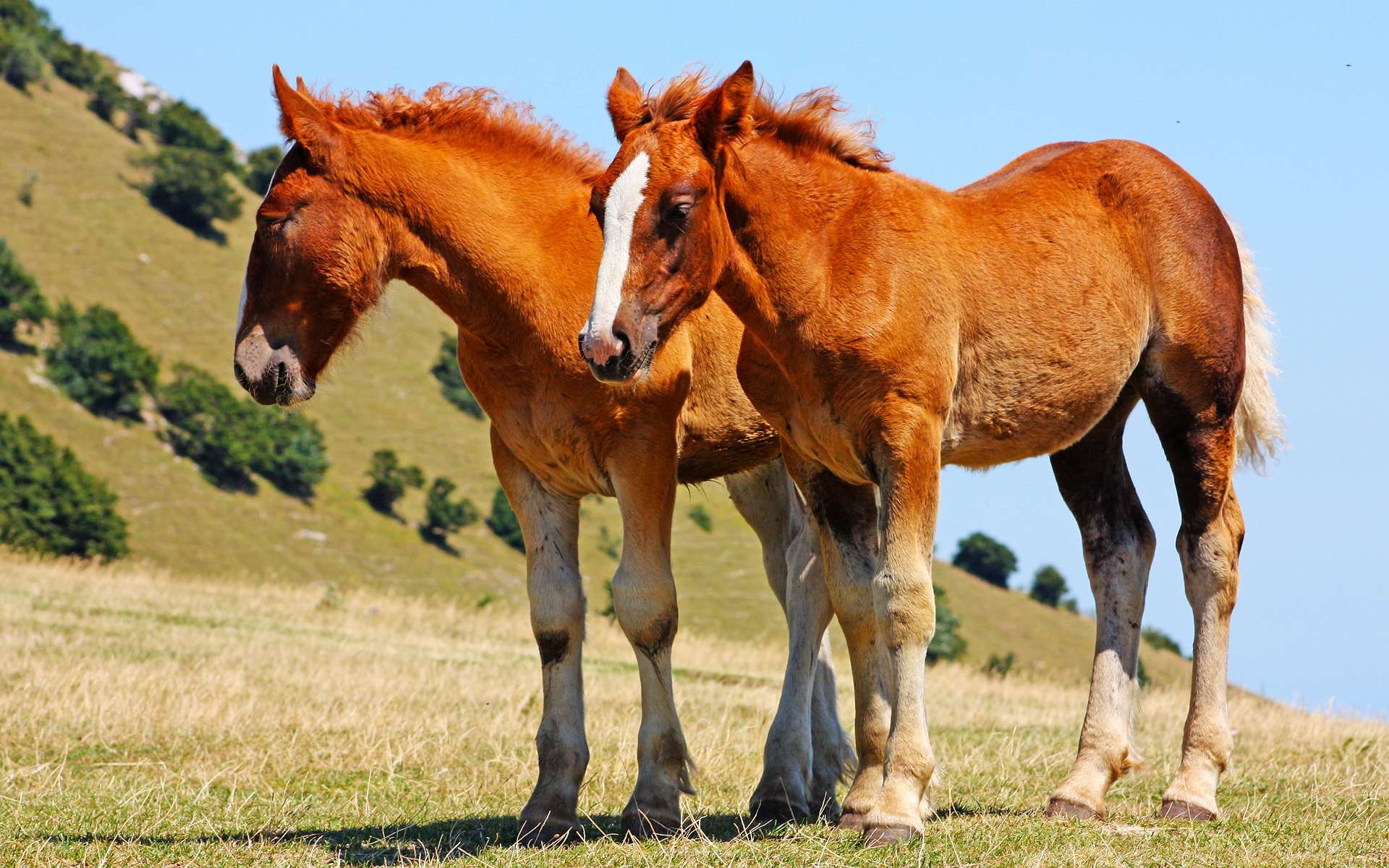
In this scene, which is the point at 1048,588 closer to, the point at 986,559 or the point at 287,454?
the point at 986,559

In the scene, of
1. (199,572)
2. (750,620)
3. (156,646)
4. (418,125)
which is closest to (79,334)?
(199,572)

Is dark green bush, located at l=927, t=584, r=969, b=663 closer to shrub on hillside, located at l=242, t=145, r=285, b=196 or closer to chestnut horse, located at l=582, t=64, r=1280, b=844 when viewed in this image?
chestnut horse, located at l=582, t=64, r=1280, b=844

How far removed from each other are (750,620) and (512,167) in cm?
4559

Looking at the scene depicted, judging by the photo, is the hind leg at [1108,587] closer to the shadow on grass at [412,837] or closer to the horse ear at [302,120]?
the shadow on grass at [412,837]

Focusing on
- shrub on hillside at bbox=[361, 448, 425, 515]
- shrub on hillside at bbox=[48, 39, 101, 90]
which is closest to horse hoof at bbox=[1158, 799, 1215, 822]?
shrub on hillside at bbox=[361, 448, 425, 515]

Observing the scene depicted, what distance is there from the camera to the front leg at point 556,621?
6602 millimetres

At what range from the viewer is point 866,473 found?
5.97 metres

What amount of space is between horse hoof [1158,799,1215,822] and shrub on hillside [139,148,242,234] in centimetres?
7896

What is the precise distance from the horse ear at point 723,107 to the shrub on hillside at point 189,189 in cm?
7839

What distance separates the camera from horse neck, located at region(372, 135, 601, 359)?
6.30 meters

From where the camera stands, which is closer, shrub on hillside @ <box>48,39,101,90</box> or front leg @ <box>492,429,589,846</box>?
front leg @ <box>492,429,589,846</box>

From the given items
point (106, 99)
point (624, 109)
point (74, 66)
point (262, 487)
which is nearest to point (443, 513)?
point (262, 487)

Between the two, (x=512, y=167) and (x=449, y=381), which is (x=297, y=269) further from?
(x=449, y=381)

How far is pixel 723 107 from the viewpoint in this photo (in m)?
5.68
